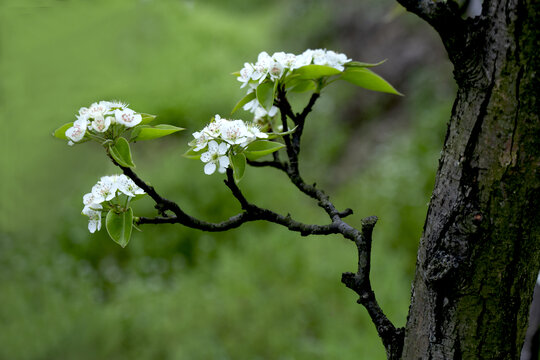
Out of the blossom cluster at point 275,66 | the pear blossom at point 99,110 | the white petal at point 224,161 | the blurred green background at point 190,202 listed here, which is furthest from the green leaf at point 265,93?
the blurred green background at point 190,202

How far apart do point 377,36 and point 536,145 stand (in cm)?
468

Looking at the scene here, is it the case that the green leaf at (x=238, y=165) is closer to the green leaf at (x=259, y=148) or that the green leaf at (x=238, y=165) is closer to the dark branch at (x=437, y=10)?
the green leaf at (x=259, y=148)

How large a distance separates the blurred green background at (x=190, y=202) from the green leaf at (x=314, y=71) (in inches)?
19.7

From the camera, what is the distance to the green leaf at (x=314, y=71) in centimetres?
74

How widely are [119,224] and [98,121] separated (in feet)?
0.49

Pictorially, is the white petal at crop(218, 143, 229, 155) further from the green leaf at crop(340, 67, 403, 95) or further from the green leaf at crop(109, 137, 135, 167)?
the green leaf at crop(340, 67, 403, 95)

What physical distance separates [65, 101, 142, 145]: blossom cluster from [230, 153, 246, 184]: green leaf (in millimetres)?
133

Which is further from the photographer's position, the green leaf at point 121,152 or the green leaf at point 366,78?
the green leaf at point 366,78

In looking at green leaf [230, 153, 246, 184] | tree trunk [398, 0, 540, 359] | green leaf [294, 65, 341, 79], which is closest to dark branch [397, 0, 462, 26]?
tree trunk [398, 0, 540, 359]

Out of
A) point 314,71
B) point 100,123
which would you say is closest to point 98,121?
point 100,123

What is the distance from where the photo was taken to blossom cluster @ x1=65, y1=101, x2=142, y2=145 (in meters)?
0.63

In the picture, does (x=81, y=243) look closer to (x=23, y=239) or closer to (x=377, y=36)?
(x=23, y=239)

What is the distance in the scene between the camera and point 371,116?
4.32 metres

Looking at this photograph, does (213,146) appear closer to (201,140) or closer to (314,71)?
(201,140)
